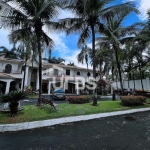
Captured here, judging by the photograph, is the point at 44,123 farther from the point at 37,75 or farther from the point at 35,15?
the point at 37,75

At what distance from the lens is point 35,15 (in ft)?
28.8

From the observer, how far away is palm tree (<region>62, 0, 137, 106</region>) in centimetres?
930

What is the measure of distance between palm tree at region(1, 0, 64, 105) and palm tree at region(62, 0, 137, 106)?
1554 mm

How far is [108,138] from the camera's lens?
4.57m

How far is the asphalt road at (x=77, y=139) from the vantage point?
3.95 m

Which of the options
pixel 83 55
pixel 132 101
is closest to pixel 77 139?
pixel 132 101

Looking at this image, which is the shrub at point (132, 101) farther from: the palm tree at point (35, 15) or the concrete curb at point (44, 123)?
the palm tree at point (35, 15)

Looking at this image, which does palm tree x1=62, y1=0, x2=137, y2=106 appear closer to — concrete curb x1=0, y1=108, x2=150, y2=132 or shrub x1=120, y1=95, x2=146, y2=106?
concrete curb x1=0, y1=108, x2=150, y2=132

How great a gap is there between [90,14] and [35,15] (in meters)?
4.39

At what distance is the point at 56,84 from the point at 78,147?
2218 centimetres

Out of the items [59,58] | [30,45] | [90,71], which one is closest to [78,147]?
[30,45]

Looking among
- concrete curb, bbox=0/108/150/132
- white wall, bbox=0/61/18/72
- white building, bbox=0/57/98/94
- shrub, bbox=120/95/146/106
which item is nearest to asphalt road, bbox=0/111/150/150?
concrete curb, bbox=0/108/150/132

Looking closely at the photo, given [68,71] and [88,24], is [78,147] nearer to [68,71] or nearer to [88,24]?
[88,24]

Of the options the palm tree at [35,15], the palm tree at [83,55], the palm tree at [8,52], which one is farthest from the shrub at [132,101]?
the palm tree at [8,52]
